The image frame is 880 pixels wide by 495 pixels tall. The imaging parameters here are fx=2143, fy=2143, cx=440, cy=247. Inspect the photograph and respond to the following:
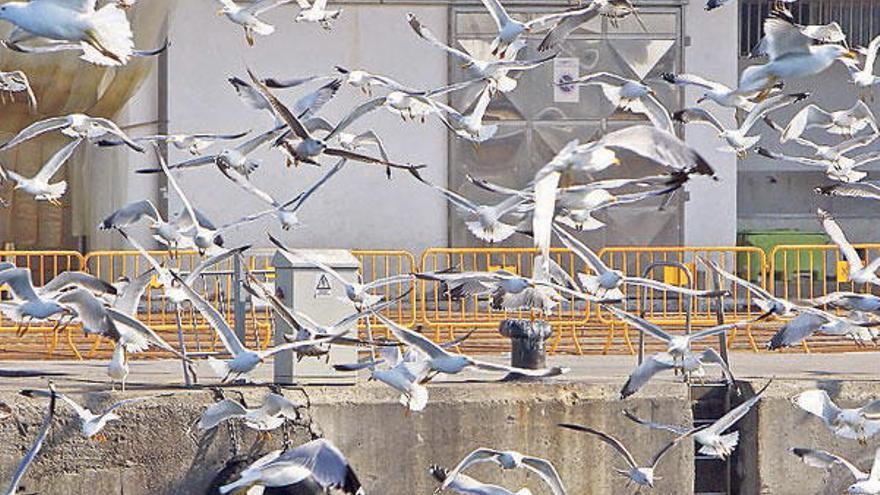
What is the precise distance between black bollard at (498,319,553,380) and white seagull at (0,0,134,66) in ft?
14.9

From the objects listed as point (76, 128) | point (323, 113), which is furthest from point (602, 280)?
point (323, 113)

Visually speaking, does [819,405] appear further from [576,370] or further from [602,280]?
[576,370]

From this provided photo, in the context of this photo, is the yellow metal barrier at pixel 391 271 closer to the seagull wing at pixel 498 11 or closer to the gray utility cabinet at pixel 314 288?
the gray utility cabinet at pixel 314 288

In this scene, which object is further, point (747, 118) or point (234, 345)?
point (747, 118)

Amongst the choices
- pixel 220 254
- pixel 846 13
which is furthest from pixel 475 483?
pixel 846 13

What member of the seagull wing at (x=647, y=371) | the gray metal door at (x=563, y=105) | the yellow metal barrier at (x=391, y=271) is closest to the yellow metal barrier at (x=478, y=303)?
the yellow metal barrier at (x=391, y=271)

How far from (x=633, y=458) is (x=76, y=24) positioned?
484 cm

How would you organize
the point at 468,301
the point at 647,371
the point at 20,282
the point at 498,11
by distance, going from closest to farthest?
the point at 20,282 → the point at 498,11 → the point at 647,371 → the point at 468,301

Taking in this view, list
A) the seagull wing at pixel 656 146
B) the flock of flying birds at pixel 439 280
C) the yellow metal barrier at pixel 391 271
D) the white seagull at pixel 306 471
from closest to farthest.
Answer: the seagull wing at pixel 656 146
the white seagull at pixel 306 471
the flock of flying birds at pixel 439 280
the yellow metal barrier at pixel 391 271

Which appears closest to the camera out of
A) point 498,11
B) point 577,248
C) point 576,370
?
point 577,248

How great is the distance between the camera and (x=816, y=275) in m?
21.3

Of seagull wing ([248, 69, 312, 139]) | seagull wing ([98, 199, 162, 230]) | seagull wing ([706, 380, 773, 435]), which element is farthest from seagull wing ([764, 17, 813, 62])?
seagull wing ([98, 199, 162, 230])

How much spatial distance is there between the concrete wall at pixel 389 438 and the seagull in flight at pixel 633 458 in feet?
0.27

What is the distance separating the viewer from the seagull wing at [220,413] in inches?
481
